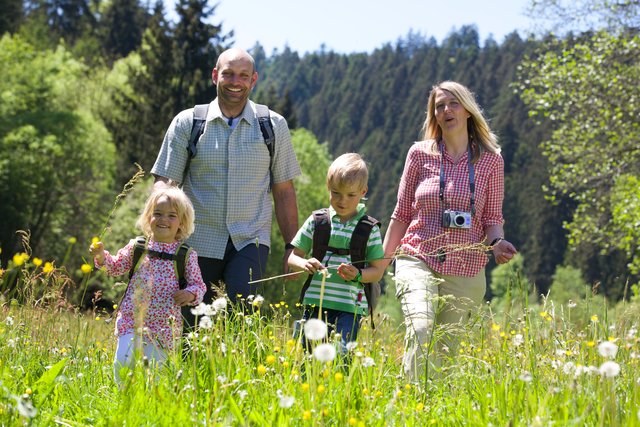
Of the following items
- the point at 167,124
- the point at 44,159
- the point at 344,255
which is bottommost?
the point at 344,255

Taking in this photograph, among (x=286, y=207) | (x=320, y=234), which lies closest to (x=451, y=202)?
(x=320, y=234)

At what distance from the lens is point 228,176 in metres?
5.45

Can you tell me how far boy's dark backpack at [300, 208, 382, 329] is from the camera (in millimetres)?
4781

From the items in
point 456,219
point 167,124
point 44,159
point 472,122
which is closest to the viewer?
point 456,219

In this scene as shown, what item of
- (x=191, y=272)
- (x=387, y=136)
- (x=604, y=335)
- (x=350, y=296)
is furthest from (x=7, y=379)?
(x=387, y=136)

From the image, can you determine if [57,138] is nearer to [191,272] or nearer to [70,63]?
[70,63]

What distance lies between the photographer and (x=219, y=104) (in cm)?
562

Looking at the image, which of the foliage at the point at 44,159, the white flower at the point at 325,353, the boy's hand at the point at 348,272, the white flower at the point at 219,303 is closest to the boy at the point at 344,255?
the boy's hand at the point at 348,272

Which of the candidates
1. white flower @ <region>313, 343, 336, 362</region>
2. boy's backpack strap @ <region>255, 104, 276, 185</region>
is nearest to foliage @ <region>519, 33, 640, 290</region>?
boy's backpack strap @ <region>255, 104, 276, 185</region>

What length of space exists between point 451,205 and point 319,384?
7.81 ft

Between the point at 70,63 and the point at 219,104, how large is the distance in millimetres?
42253

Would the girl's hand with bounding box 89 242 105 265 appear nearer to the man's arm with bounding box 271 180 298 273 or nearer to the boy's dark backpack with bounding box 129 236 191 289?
the boy's dark backpack with bounding box 129 236 191 289

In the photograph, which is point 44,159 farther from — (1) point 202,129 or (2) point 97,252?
(2) point 97,252

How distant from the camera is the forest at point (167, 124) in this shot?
1722cm
